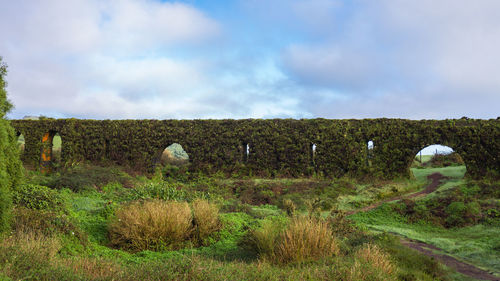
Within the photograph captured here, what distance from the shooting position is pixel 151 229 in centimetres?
716

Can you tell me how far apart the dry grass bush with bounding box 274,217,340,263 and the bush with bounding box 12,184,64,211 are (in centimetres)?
527

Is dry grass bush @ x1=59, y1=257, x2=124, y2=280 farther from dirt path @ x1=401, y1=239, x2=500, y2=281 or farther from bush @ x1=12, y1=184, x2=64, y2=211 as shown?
dirt path @ x1=401, y1=239, x2=500, y2=281

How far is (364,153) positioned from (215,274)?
1544 cm

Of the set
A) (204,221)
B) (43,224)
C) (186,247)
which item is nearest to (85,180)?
(43,224)

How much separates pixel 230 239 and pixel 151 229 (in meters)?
1.66

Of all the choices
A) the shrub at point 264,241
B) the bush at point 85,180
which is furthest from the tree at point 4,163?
the bush at point 85,180

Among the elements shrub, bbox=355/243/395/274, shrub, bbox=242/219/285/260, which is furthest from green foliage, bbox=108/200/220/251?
shrub, bbox=355/243/395/274

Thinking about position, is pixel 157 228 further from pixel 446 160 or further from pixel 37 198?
pixel 446 160

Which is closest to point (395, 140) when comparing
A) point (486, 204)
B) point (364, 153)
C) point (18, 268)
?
point (364, 153)

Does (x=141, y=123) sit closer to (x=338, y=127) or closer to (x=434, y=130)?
(x=338, y=127)

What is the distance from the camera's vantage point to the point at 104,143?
22.4m

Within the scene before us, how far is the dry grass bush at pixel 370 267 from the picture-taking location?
4887mm

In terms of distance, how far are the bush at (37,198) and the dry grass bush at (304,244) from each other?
5.27m

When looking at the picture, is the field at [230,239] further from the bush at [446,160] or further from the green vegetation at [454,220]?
the bush at [446,160]
